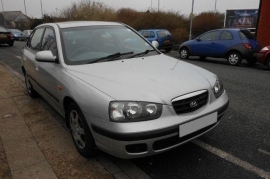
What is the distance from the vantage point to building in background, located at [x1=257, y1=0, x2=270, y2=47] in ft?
44.0

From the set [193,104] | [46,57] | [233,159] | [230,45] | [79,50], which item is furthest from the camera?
[230,45]

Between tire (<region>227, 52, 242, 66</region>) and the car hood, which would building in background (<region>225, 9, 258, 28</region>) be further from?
the car hood

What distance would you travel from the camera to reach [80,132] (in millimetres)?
3150

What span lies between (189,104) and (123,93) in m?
0.70

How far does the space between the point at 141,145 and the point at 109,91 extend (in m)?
0.64

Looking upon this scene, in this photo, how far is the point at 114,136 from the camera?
2.52 metres

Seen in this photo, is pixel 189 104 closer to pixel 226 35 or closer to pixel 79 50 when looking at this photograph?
pixel 79 50

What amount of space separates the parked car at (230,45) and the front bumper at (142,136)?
8.61 m

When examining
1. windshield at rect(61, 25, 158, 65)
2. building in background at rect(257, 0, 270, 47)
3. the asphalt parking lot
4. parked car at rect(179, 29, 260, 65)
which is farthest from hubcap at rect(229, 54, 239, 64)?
windshield at rect(61, 25, 158, 65)

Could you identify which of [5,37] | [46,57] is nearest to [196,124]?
[46,57]

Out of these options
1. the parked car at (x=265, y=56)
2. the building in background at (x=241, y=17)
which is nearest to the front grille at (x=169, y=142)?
the parked car at (x=265, y=56)

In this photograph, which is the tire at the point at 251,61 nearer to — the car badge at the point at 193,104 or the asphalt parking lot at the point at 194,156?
the asphalt parking lot at the point at 194,156

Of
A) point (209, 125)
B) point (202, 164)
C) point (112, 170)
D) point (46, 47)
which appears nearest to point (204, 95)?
point (209, 125)

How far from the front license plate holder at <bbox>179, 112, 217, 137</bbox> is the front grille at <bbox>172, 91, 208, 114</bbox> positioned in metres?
0.13
